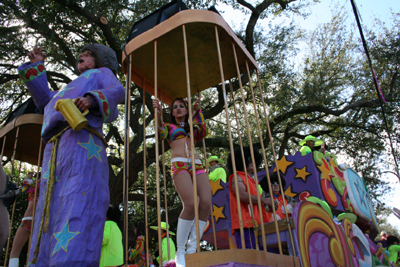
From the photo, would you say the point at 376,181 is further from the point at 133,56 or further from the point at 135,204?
the point at 133,56

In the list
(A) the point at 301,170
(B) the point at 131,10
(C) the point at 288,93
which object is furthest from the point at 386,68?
(B) the point at 131,10

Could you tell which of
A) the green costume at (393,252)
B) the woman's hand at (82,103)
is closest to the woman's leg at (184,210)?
the woman's hand at (82,103)

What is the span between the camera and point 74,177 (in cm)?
215

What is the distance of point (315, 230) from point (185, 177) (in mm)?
1206

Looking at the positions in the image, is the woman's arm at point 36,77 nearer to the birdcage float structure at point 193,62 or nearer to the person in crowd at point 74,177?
the person in crowd at point 74,177

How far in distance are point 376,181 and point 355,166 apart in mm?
967

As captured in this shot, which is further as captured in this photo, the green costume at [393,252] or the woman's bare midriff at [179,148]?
the green costume at [393,252]

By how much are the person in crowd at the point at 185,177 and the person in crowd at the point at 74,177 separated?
0.53m

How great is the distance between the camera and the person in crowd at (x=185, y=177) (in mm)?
2904

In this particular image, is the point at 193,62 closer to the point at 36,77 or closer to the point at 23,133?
the point at 36,77

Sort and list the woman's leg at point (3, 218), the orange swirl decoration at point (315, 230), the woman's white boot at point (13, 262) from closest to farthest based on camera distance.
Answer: the woman's leg at point (3, 218)
the orange swirl decoration at point (315, 230)
the woman's white boot at point (13, 262)

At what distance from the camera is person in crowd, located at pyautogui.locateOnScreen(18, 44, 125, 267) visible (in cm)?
197

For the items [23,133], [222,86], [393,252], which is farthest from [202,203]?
[393,252]

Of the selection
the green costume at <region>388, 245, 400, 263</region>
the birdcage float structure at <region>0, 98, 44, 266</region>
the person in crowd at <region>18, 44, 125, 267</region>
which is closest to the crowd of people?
the person in crowd at <region>18, 44, 125, 267</region>
